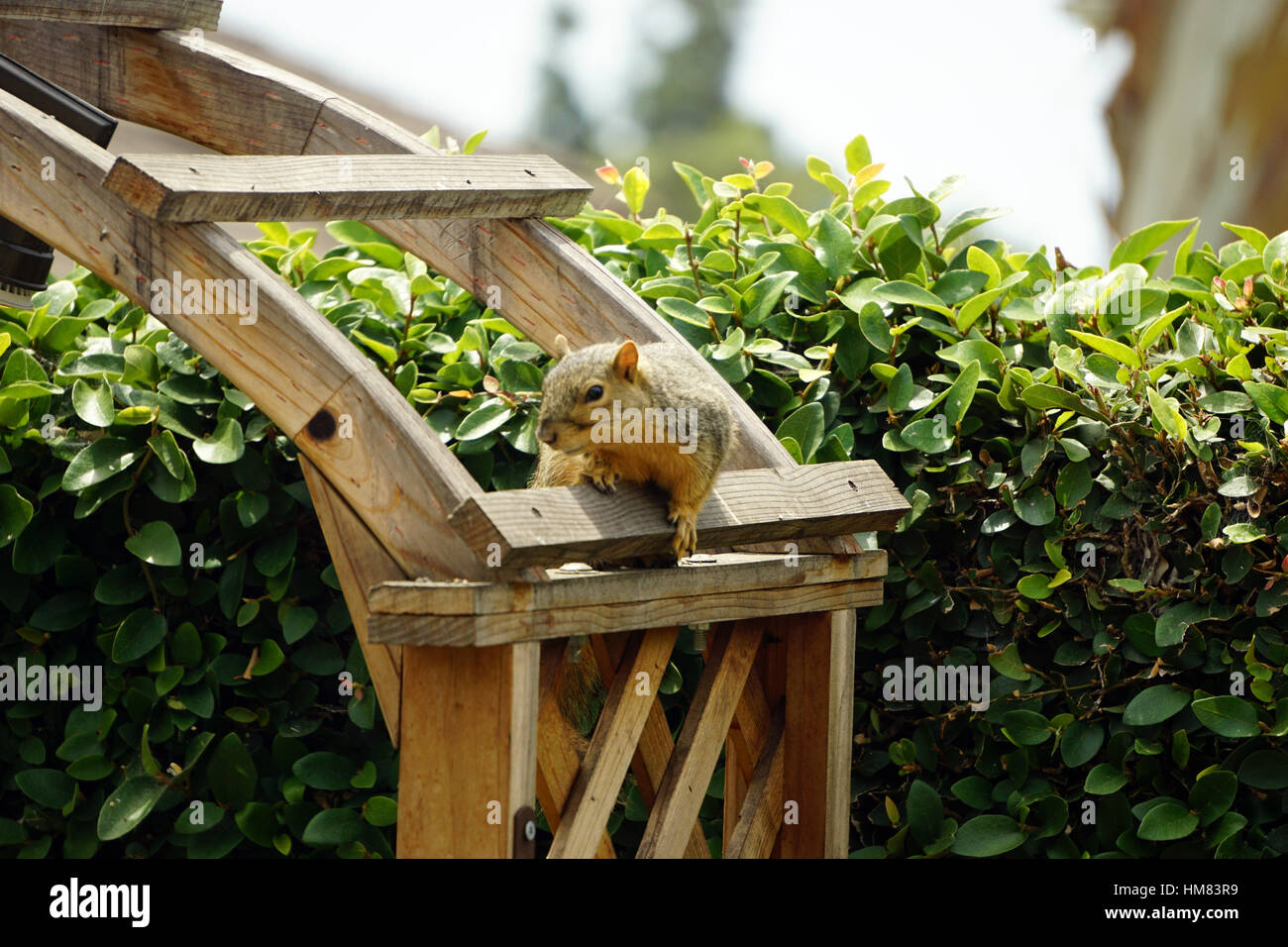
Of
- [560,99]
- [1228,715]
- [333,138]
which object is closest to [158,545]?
[333,138]

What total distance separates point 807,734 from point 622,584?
2.58 ft

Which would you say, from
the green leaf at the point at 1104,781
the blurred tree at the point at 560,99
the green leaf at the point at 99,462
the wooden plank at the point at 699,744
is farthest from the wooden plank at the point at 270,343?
the blurred tree at the point at 560,99

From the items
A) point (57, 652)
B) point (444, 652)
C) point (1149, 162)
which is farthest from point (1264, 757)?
point (1149, 162)

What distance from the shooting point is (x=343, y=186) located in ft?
8.32

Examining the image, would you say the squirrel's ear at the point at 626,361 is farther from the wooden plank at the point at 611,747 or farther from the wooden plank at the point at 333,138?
the wooden plank at the point at 611,747

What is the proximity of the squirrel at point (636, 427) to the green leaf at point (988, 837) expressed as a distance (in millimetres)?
1113

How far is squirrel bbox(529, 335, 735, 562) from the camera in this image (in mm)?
2385

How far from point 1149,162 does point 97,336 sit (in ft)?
25.0

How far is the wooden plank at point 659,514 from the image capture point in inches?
84.4

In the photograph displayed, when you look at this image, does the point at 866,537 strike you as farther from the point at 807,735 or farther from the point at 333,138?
the point at 333,138

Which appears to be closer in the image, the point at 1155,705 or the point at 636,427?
the point at 636,427

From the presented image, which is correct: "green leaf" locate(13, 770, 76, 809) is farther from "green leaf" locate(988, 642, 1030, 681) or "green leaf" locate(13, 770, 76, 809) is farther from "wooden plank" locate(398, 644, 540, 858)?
"green leaf" locate(988, 642, 1030, 681)

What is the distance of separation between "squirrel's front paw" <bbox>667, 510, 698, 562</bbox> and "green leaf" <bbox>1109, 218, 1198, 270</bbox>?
1.75m
